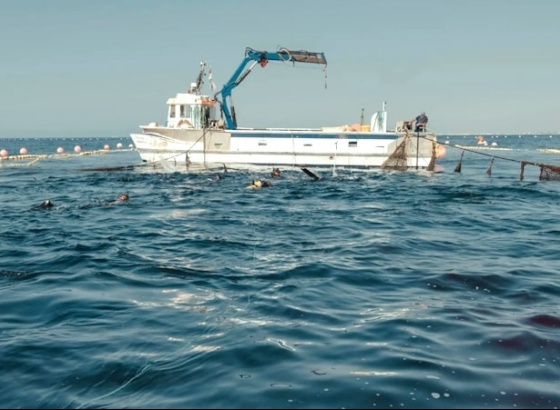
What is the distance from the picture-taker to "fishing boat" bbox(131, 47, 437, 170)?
111 feet

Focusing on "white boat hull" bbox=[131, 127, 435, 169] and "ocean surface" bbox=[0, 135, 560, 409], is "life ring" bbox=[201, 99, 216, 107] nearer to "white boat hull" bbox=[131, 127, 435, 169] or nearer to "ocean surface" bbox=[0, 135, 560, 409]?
"white boat hull" bbox=[131, 127, 435, 169]

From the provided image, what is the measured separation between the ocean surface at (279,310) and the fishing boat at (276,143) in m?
17.1

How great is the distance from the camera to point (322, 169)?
113 feet

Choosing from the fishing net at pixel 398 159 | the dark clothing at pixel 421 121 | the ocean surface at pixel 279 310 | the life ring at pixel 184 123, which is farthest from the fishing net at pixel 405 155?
the ocean surface at pixel 279 310

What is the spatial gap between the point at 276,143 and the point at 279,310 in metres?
27.2

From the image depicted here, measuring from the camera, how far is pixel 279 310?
24.3 ft

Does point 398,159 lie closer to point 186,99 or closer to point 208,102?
point 208,102

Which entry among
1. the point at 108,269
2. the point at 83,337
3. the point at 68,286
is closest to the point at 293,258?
the point at 108,269

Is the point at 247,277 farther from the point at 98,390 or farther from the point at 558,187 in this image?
the point at 558,187

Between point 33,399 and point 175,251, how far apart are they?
6.86 m

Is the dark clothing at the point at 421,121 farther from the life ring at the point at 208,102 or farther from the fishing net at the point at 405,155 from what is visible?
the life ring at the point at 208,102

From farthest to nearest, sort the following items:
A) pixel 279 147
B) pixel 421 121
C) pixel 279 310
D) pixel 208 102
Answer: pixel 208 102 → pixel 279 147 → pixel 421 121 → pixel 279 310

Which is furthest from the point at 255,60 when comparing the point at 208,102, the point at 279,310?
the point at 279,310

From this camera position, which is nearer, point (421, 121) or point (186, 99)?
point (421, 121)
